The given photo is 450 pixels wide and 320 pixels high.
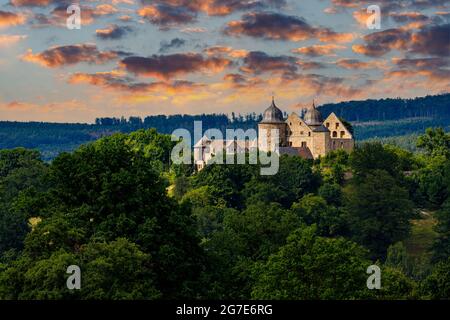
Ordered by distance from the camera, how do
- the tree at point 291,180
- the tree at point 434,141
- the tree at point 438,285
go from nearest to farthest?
1. the tree at point 438,285
2. the tree at point 291,180
3. the tree at point 434,141

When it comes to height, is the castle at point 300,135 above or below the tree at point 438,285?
above

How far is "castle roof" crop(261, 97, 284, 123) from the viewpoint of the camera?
120m

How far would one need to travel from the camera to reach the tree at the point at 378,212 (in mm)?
83312

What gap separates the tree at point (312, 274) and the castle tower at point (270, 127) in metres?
78.0

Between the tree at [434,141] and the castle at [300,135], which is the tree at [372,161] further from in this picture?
the tree at [434,141]

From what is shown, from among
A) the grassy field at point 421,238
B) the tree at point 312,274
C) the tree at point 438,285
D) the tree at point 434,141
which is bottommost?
the grassy field at point 421,238

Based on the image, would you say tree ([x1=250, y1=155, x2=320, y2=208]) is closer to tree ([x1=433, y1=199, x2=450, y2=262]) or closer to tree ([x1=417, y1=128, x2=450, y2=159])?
tree ([x1=433, y1=199, x2=450, y2=262])

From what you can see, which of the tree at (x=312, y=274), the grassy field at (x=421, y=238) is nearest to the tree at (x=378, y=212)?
the grassy field at (x=421, y=238)

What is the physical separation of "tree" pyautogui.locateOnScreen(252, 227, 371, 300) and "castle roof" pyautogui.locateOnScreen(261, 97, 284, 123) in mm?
79479

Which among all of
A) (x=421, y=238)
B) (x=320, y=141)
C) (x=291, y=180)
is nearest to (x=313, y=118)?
(x=320, y=141)

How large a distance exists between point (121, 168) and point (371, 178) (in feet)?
157

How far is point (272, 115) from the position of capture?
119750 mm

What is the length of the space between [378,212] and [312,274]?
1867 inches

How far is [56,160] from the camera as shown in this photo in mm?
44469
